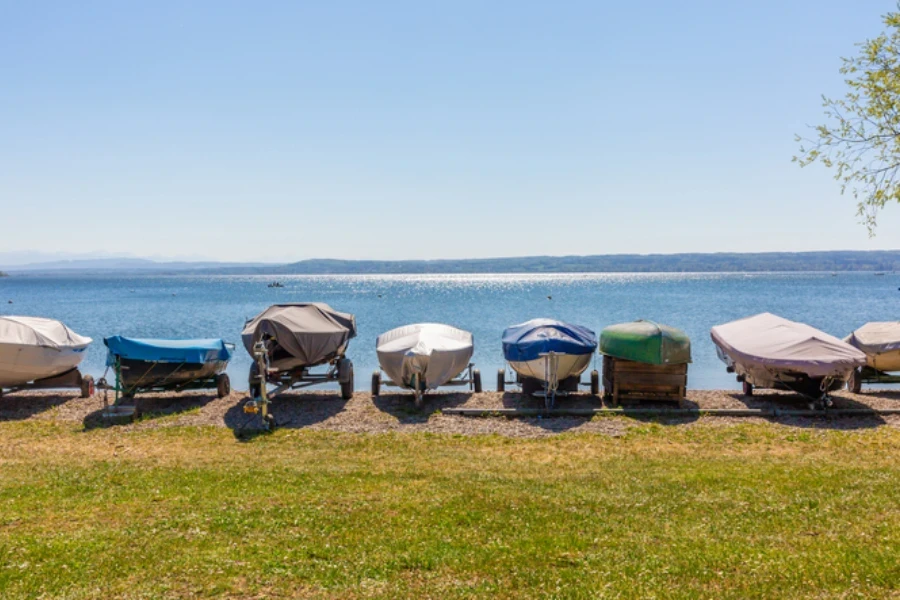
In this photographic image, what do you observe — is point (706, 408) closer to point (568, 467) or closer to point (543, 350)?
point (543, 350)

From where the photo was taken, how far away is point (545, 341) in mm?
19656

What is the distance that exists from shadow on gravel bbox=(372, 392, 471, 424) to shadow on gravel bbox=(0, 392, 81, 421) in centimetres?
952

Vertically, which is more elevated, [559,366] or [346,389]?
[559,366]

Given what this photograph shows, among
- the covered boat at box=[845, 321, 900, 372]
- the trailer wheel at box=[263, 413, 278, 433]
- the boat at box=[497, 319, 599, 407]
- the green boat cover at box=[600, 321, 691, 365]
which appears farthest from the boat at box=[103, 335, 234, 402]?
the covered boat at box=[845, 321, 900, 372]

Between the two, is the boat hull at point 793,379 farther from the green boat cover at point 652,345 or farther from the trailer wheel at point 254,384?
the trailer wheel at point 254,384

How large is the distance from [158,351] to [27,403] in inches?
172

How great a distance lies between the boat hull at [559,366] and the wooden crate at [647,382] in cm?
129

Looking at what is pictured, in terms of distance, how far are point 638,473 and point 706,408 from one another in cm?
735

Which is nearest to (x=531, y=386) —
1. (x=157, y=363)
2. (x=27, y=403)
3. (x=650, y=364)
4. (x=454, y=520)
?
(x=650, y=364)

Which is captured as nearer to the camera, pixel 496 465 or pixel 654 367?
pixel 496 465

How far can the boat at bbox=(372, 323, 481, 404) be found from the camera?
19.7 meters

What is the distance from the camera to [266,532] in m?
8.42

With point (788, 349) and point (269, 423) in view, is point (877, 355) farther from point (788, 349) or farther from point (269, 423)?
point (269, 423)

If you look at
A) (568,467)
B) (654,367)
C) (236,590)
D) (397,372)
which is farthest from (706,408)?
(236,590)
